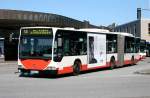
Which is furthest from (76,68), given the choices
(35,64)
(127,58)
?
(127,58)

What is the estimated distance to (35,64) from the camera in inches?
910

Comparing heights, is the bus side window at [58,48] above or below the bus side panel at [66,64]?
above

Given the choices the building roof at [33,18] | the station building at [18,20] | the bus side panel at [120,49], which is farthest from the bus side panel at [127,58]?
the building roof at [33,18]

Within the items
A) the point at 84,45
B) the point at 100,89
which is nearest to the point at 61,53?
the point at 84,45

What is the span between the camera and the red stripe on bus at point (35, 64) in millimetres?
22875

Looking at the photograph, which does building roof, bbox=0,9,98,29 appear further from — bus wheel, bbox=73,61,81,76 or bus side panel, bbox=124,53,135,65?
bus wheel, bbox=73,61,81,76

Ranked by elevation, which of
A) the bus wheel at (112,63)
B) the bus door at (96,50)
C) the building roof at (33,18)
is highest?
the building roof at (33,18)

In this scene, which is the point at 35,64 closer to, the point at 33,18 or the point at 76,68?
the point at 76,68

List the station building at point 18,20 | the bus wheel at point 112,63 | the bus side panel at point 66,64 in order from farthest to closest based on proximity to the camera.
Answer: the station building at point 18,20
the bus wheel at point 112,63
the bus side panel at point 66,64

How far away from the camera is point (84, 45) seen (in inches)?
1049

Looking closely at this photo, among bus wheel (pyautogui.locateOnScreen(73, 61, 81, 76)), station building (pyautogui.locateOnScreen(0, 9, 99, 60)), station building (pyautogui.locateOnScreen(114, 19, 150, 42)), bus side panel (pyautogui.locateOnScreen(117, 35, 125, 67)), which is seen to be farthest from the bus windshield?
station building (pyautogui.locateOnScreen(114, 19, 150, 42))

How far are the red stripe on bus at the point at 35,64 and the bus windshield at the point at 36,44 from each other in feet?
0.68

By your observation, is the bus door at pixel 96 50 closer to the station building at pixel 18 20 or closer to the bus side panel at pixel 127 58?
the bus side panel at pixel 127 58

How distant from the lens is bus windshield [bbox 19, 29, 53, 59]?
75.2 ft
